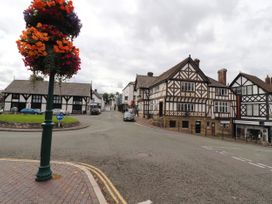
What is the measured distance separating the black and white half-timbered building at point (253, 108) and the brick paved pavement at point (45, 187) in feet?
Result: 103

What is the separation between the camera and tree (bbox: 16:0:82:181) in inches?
179

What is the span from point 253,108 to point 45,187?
34133 millimetres

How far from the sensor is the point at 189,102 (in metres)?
26.6

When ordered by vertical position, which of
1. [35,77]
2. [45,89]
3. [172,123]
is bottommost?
[172,123]

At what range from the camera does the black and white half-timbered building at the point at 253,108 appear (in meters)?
27.2

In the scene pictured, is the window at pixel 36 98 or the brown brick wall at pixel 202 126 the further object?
the window at pixel 36 98

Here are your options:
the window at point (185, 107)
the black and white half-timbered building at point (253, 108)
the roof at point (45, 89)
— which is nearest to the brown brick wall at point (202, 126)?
the window at point (185, 107)

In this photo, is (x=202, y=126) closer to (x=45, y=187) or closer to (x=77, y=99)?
(x=45, y=187)

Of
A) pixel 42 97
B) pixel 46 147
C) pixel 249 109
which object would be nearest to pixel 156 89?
pixel 249 109

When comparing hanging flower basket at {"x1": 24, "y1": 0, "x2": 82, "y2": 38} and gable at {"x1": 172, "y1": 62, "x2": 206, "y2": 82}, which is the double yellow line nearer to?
hanging flower basket at {"x1": 24, "y1": 0, "x2": 82, "y2": 38}

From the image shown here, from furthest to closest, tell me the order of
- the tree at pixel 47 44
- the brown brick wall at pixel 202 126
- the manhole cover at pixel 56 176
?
the brown brick wall at pixel 202 126 < the manhole cover at pixel 56 176 < the tree at pixel 47 44

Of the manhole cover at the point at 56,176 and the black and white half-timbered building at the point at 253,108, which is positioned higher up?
the black and white half-timbered building at the point at 253,108

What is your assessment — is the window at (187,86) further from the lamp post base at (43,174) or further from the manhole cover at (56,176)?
the lamp post base at (43,174)

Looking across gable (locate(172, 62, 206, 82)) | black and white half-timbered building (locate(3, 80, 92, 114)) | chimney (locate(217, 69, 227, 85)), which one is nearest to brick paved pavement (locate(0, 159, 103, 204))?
gable (locate(172, 62, 206, 82))
